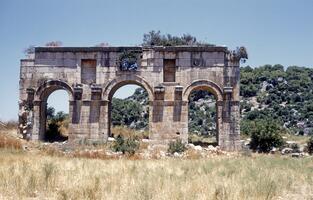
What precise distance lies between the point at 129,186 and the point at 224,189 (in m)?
1.92

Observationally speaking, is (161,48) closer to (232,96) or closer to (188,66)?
(188,66)

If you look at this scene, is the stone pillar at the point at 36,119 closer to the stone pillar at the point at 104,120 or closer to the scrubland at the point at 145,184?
the stone pillar at the point at 104,120

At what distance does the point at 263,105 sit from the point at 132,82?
107ft

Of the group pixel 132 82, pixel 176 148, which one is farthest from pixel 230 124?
pixel 132 82

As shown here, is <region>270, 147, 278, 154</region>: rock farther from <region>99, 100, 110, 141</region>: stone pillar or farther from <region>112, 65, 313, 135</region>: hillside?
<region>112, 65, 313, 135</region>: hillside

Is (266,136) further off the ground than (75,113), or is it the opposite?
(75,113)


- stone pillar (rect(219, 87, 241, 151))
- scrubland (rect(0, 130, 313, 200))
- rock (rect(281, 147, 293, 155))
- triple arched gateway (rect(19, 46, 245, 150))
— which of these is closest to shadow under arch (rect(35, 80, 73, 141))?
triple arched gateway (rect(19, 46, 245, 150))

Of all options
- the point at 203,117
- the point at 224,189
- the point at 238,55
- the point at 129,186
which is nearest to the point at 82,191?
the point at 129,186

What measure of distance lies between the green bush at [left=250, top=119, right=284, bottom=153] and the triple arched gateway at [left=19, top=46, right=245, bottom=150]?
3.96 ft

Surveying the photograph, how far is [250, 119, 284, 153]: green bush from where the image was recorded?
20797 mm

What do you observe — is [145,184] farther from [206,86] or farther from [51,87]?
[51,87]

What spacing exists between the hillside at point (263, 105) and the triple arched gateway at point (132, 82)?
20220 millimetres

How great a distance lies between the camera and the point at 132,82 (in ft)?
71.2

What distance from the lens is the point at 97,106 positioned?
21.3 metres
